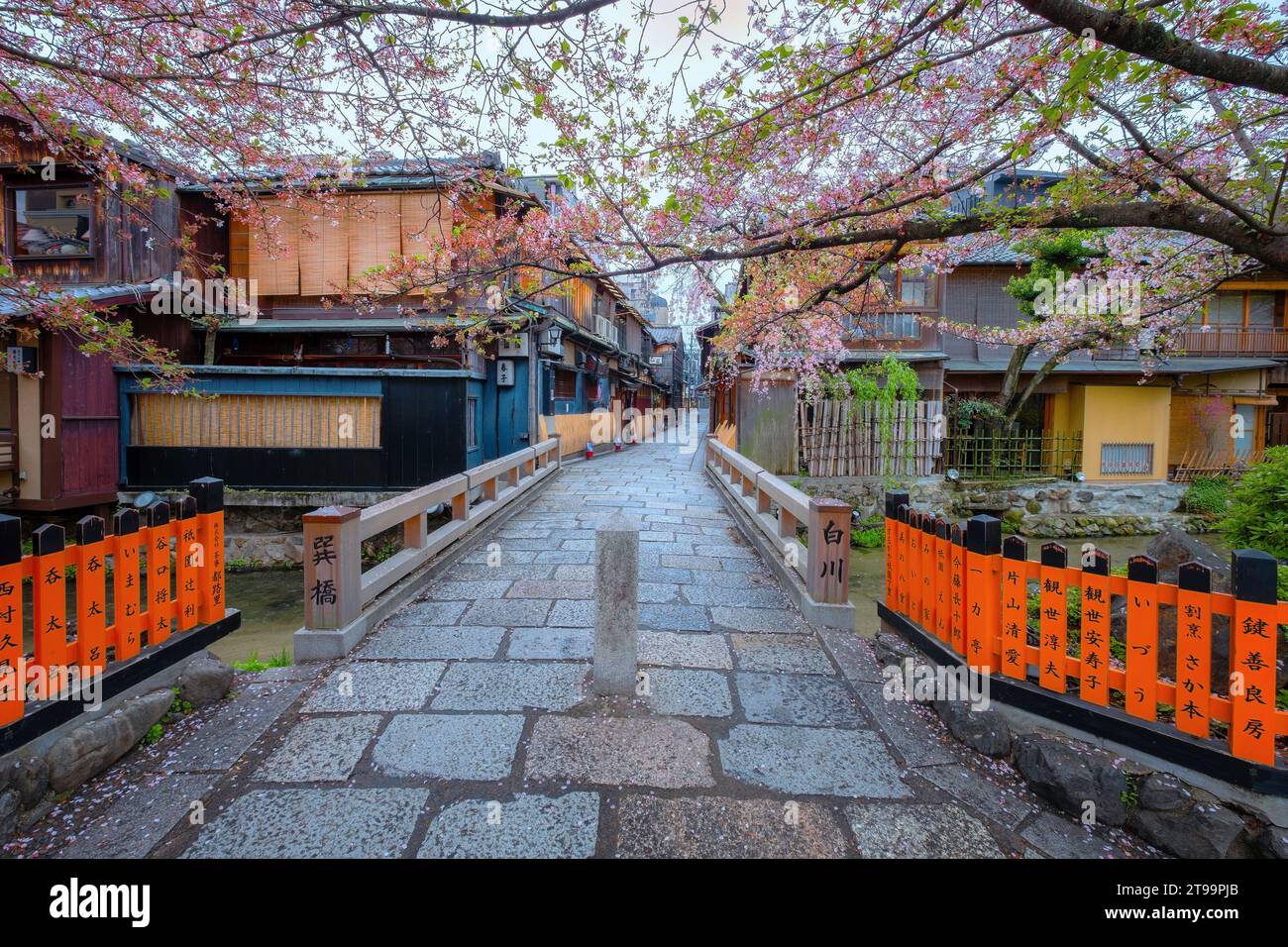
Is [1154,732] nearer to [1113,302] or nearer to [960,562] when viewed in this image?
[960,562]

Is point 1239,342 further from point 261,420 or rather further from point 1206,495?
point 261,420

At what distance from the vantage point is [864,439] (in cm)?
1316

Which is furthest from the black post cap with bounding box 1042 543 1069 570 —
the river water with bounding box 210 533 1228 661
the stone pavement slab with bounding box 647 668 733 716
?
the river water with bounding box 210 533 1228 661

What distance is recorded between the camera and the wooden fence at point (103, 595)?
2.76 m

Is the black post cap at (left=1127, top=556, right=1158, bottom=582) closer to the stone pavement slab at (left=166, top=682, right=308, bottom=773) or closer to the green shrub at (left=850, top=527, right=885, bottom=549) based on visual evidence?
the stone pavement slab at (left=166, top=682, right=308, bottom=773)

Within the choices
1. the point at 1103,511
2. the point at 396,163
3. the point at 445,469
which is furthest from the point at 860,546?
the point at 396,163

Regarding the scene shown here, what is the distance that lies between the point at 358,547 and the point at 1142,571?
5359 millimetres

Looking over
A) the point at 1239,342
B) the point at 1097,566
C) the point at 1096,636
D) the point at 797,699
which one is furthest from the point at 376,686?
the point at 1239,342

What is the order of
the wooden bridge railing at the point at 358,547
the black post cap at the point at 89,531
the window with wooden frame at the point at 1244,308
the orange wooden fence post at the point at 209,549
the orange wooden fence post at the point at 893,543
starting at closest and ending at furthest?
the black post cap at the point at 89,531, the orange wooden fence post at the point at 209,549, the wooden bridge railing at the point at 358,547, the orange wooden fence post at the point at 893,543, the window with wooden frame at the point at 1244,308

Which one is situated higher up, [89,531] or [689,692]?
[89,531]

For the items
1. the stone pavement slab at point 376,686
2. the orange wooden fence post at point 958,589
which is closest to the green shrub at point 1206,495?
the orange wooden fence post at point 958,589

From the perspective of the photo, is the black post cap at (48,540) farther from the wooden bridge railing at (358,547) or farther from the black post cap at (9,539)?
the wooden bridge railing at (358,547)

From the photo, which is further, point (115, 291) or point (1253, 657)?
point (115, 291)

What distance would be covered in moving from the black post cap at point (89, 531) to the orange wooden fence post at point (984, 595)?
16.9 feet
